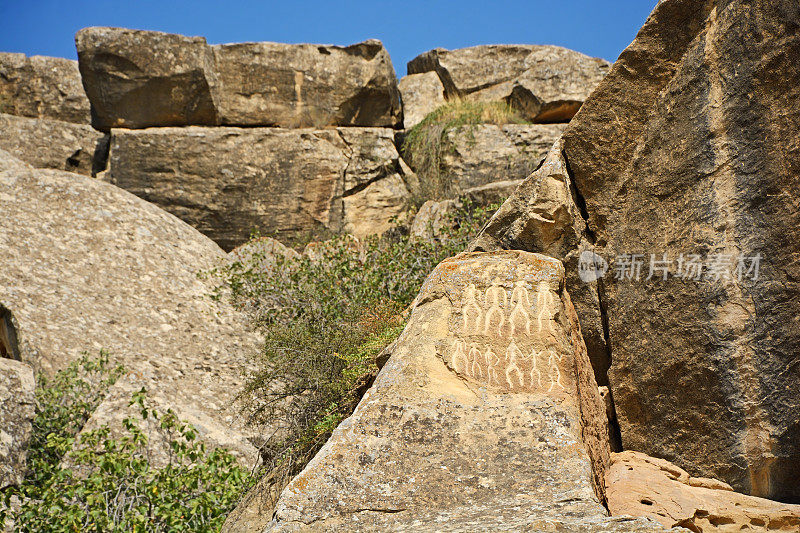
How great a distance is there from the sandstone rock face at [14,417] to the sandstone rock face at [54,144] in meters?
5.11

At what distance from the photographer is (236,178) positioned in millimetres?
10352

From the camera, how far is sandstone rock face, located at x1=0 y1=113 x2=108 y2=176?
1073 centimetres

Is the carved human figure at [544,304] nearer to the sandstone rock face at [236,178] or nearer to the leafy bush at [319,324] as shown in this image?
the leafy bush at [319,324]

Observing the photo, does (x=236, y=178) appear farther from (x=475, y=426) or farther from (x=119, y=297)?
(x=475, y=426)

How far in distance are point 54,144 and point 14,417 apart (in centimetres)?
581

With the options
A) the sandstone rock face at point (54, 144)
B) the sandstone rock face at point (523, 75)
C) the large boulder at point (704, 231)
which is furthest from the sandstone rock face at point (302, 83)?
the large boulder at point (704, 231)

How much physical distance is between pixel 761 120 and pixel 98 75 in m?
8.40

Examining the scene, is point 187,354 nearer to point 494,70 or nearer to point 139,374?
point 139,374

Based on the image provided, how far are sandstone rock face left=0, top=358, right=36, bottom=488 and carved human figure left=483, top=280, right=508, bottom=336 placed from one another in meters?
3.67

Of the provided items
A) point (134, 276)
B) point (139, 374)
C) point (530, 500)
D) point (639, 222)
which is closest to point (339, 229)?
point (134, 276)

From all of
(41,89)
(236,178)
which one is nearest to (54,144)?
(41,89)

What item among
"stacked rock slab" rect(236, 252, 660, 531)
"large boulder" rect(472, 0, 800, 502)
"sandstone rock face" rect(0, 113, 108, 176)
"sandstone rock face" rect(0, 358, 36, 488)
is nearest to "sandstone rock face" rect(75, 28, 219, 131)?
"sandstone rock face" rect(0, 113, 108, 176)

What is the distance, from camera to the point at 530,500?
330 centimetres

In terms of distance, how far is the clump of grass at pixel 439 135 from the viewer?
10.5 meters
